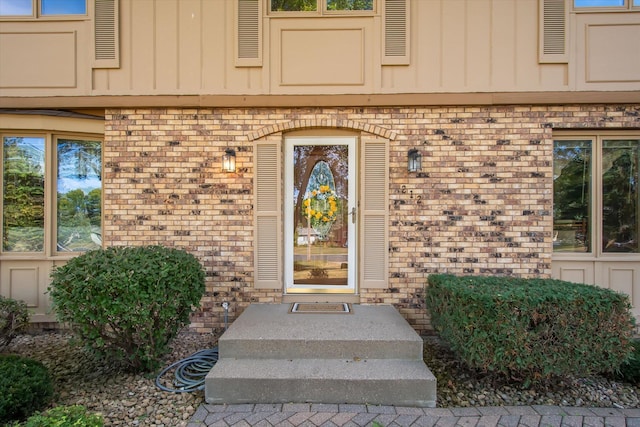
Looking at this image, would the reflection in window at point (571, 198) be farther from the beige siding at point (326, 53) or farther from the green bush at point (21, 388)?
the green bush at point (21, 388)

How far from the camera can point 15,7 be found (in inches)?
169

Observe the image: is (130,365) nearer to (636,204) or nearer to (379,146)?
(379,146)

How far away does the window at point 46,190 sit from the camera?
4477mm

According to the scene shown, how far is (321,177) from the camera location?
14.7ft

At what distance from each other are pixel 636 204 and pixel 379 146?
3.68m

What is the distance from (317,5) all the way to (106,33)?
2.82 meters

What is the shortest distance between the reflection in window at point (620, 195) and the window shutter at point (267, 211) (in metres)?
4.47

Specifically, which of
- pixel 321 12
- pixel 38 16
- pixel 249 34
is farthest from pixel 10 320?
pixel 321 12

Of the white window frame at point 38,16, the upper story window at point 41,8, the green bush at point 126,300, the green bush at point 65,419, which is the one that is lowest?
the green bush at point 65,419

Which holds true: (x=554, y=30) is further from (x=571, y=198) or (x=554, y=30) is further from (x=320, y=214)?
(x=320, y=214)

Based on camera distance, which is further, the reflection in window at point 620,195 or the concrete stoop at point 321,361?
the reflection in window at point 620,195

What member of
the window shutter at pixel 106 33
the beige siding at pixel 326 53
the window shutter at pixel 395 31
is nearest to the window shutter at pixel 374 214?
the beige siding at pixel 326 53

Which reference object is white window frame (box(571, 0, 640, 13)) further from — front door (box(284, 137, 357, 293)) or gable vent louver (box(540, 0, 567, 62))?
front door (box(284, 137, 357, 293))

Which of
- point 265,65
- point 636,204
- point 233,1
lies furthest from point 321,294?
point 636,204
